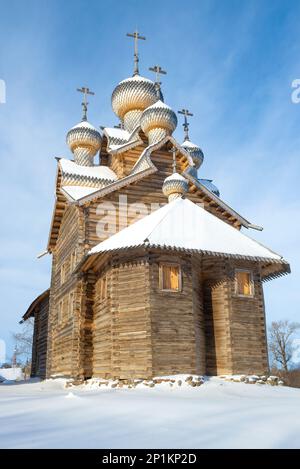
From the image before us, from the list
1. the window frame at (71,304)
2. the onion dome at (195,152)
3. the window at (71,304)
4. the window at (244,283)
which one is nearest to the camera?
the window at (244,283)

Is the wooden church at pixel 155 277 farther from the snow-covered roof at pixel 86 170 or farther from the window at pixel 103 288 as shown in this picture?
the snow-covered roof at pixel 86 170

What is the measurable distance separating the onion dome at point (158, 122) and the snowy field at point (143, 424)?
47.4 feet

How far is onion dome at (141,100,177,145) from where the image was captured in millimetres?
20406

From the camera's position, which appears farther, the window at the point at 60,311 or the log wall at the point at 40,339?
the log wall at the point at 40,339

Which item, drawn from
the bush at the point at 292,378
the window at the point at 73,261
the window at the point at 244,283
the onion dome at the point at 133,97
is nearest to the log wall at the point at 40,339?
the window at the point at 73,261

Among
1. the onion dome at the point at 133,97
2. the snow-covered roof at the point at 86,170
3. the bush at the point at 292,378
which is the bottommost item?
the bush at the point at 292,378

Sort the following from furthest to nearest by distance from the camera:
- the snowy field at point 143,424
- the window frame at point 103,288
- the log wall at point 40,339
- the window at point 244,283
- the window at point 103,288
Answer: the log wall at point 40,339, the window at point 103,288, the window frame at point 103,288, the window at point 244,283, the snowy field at point 143,424

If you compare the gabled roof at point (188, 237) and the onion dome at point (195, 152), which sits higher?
the onion dome at point (195, 152)

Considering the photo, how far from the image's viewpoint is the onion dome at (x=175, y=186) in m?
17.2

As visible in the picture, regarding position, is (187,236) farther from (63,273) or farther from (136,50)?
(136,50)

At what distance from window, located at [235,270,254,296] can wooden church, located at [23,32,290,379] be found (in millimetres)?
35

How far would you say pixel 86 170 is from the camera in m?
21.1
